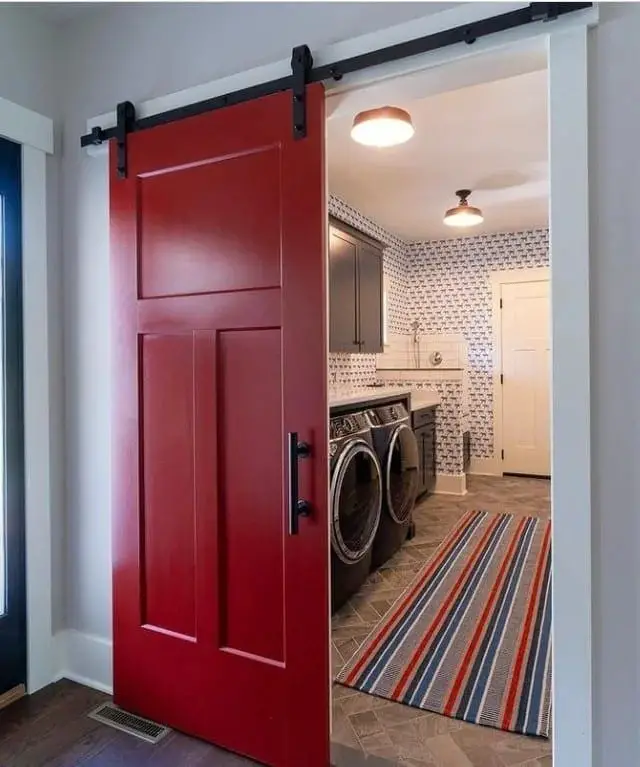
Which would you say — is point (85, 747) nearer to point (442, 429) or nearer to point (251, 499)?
point (251, 499)

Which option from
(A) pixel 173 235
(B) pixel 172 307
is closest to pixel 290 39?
(A) pixel 173 235

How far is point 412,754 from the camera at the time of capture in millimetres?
1666

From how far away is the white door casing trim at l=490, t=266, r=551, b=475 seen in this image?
208 inches

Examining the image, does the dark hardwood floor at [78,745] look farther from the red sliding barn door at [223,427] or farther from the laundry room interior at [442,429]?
the laundry room interior at [442,429]

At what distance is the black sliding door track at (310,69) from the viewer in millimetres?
1268

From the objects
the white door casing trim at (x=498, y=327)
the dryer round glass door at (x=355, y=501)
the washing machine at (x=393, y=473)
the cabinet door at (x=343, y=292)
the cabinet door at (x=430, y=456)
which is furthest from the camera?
the white door casing trim at (x=498, y=327)

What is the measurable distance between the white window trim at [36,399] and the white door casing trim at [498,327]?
451 cm

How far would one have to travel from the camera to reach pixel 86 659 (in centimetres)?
205

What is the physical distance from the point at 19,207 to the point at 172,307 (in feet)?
2.63

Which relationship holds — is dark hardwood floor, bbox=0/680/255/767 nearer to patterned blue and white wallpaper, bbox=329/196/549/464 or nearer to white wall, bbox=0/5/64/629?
white wall, bbox=0/5/64/629

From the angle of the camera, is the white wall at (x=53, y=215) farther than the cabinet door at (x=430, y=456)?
No

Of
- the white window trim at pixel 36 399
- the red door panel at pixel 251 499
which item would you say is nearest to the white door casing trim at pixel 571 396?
the red door panel at pixel 251 499

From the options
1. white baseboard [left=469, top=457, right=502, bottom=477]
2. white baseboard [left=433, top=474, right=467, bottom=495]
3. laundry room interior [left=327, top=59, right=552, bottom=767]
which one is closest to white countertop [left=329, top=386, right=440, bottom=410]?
laundry room interior [left=327, top=59, right=552, bottom=767]

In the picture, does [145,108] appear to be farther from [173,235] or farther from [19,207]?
[19,207]
